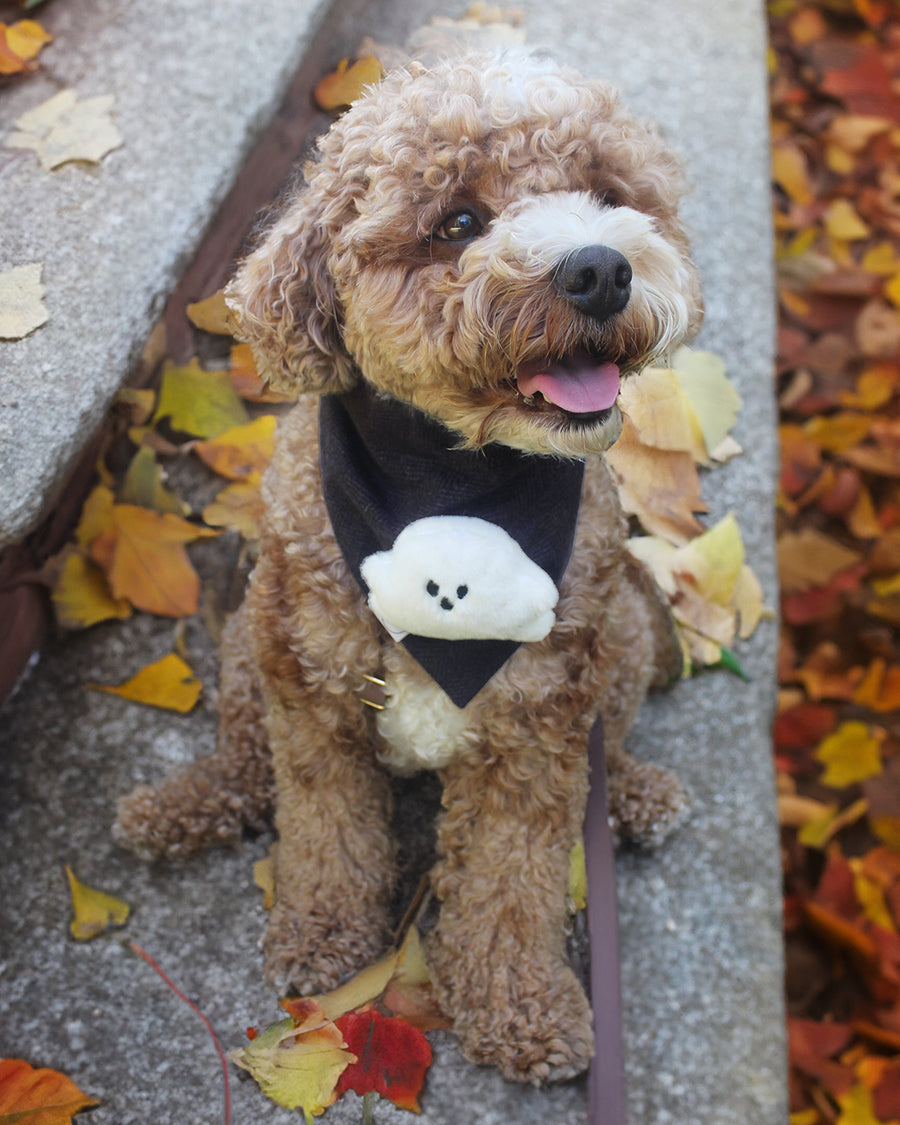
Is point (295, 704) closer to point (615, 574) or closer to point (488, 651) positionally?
point (488, 651)

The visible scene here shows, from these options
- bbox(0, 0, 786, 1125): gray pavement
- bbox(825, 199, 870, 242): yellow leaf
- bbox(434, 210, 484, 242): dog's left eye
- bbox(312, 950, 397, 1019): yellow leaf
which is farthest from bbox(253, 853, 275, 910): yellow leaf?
bbox(825, 199, 870, 242): yellow leaf

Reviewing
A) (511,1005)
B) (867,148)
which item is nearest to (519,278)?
(511,1005)

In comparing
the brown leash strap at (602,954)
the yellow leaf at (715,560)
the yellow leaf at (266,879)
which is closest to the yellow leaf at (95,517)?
the yellow leaf at (266,879)

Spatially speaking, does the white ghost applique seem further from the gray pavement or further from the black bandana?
the gray pavement

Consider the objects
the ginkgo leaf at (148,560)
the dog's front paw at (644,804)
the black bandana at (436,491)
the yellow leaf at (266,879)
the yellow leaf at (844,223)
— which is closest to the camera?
the black bandana at (436,491)

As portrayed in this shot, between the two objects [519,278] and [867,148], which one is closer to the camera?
[519,278]

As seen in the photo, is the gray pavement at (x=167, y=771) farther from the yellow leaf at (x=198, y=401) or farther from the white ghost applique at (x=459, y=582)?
the white ghost applique at (x=459, y=582)

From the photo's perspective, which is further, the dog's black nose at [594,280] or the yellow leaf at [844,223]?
the yellow leaf at [844,223]
